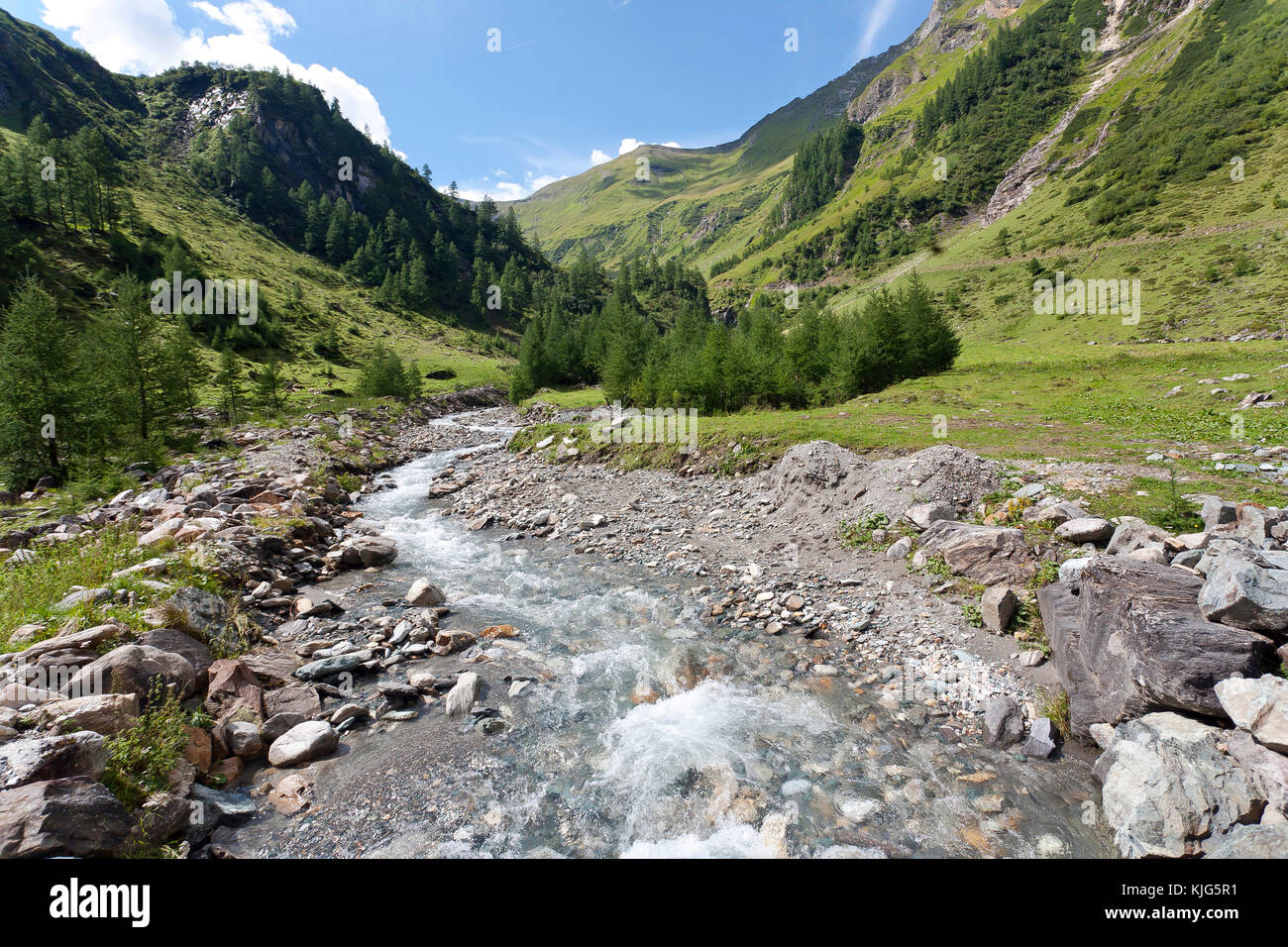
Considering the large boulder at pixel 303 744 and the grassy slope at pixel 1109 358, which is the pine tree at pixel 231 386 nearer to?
the grassy slope at pixel 1109 358

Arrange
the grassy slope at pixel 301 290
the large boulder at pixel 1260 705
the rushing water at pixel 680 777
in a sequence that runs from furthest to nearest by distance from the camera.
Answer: the grassy slope at pixel 301 290
the rushing water at pixel 680 777
the large boulder at pixel 1260 705

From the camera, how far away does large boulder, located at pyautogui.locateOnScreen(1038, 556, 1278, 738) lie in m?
6.11

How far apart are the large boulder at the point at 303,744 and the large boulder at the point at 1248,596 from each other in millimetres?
12901

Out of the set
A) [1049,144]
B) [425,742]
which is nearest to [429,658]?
[425,742]

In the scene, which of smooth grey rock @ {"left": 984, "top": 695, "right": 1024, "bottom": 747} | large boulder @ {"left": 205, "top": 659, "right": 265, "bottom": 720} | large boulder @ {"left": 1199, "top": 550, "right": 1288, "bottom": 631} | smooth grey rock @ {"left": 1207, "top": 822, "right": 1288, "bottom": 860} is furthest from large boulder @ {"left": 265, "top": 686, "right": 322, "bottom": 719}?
large boulder @ {"left": 1199, "top": 550, "right": 1288, "bottom": 631}

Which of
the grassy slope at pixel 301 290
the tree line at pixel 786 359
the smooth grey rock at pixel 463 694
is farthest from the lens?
the grassy slope at pixel 301 290

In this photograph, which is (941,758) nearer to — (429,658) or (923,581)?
(923,581)

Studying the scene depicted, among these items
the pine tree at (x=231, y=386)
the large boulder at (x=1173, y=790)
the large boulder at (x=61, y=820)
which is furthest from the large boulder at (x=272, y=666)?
the pine tree at (x=231, y=386)

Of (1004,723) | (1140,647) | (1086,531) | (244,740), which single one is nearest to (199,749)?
(244,740)

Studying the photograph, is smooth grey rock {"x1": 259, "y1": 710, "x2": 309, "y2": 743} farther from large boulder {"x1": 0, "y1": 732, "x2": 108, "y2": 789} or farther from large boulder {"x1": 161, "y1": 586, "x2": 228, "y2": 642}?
large boulder {"x1": 161, "y1": 586, "x2": 228, "y2": 642}

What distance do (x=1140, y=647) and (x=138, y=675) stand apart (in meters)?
14.6

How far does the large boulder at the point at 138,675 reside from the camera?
679 cm
